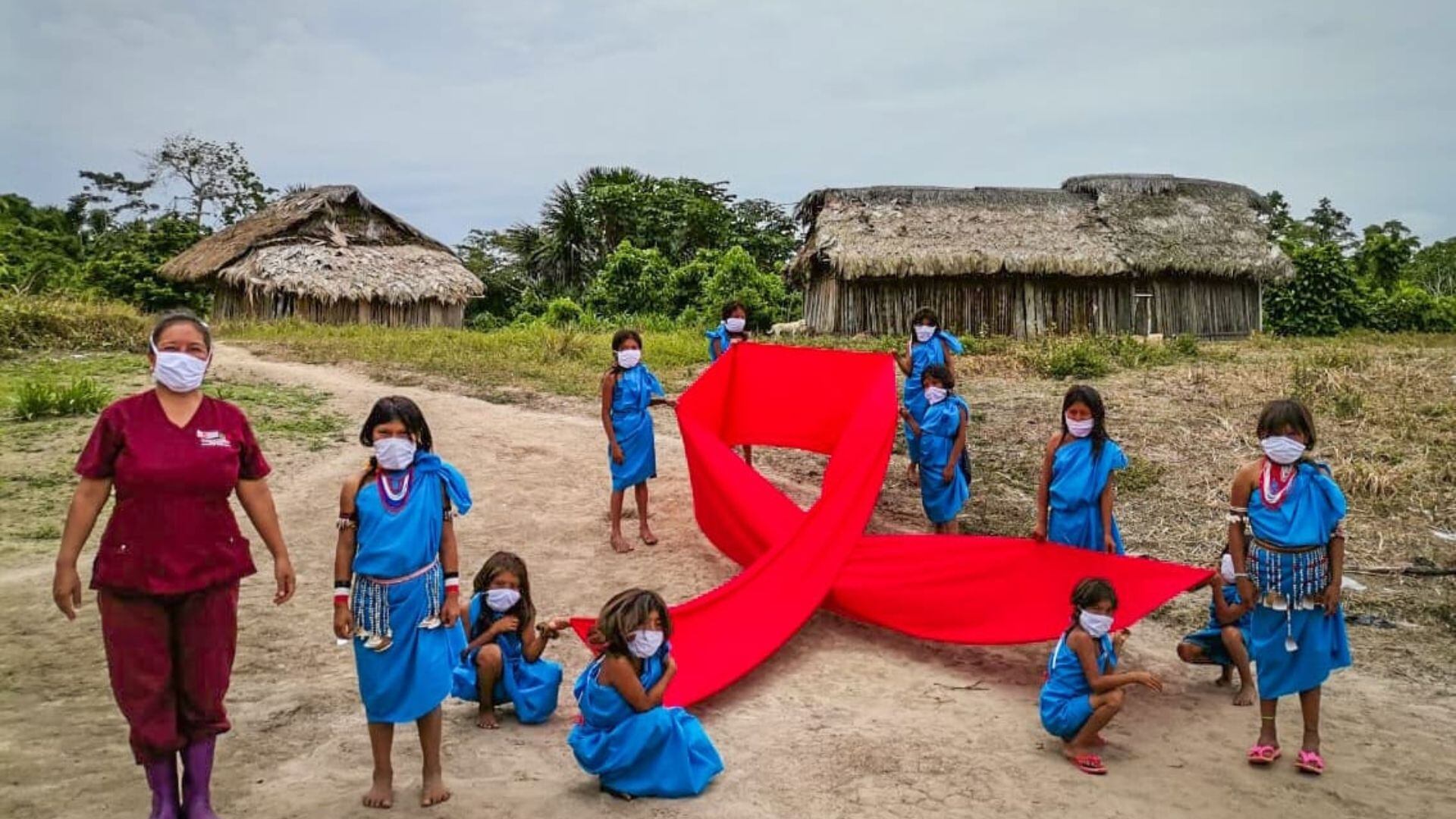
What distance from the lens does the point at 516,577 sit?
4473 mm

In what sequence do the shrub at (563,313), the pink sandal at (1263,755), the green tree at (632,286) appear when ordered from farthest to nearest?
the green tree at (632,286) → the shrub at (563,313) → the pink sandal at (1263,755)

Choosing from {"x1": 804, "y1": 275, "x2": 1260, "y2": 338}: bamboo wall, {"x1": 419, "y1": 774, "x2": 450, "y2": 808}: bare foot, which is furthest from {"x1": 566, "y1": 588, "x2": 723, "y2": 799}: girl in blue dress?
{"x1": 804, "y1": 275, "x2": 1260, "y2": 338}: bamboo wall

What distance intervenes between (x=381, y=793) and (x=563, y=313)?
68.8ft

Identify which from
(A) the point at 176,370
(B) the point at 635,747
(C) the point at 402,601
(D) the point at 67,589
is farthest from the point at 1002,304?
(D) the point at 67,589

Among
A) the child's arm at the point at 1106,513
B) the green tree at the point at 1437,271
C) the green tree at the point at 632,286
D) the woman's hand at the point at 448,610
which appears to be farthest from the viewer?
the green tree at the point at 1437,271

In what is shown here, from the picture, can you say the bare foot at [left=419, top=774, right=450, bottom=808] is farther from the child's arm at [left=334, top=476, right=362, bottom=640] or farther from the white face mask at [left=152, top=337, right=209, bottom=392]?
the white face mask at [left=152, top=337, right=209, bottom=392]

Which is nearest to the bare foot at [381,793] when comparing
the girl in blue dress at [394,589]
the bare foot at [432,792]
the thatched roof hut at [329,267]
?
the girl in blue dress at [394,589]

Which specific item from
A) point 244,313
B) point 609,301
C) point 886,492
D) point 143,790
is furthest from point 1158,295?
point 143,790

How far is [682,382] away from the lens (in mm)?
13008

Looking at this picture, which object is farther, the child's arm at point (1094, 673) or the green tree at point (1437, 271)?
the green tree at point (1437, 271)

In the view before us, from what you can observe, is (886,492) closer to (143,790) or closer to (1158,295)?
(143,790)

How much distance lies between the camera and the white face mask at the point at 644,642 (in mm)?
3795

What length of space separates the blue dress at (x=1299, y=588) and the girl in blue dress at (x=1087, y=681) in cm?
51

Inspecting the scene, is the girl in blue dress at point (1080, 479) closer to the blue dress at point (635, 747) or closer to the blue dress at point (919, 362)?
the blue dress at point (919, 362)
